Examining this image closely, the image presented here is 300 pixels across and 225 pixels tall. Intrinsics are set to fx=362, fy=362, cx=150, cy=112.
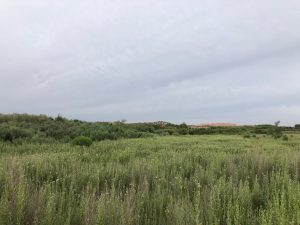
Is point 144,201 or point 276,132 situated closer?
point 144,201

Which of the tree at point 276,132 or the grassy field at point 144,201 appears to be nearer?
the grassy field at point 144,201

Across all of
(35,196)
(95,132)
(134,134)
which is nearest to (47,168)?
(35,196)

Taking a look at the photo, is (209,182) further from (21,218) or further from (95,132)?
(95,132)

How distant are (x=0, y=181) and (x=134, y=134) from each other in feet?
76.0

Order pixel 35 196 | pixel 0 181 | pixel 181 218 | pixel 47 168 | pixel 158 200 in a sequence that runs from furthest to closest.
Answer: pixel 47 168 → pixel 0 181 → pixel 158 200 → pixel 35 196 → pixel 181 218

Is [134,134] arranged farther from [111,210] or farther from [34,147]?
[111,210]

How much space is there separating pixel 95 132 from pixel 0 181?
19.0 m

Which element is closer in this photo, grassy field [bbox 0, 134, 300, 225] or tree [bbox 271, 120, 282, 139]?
grassy field [bbox 0, 134, 300, 225]

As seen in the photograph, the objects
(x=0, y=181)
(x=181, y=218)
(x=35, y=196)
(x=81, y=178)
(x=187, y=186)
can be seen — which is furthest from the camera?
(x=81, y=178)

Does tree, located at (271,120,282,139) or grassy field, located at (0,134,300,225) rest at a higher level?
tree, located at (271,120,282,139)

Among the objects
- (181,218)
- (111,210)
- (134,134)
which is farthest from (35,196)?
(134,134)

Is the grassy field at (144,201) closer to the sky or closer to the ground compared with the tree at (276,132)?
closer to the ground

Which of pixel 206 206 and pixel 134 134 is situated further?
pixel 134 134

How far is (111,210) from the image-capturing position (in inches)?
178
